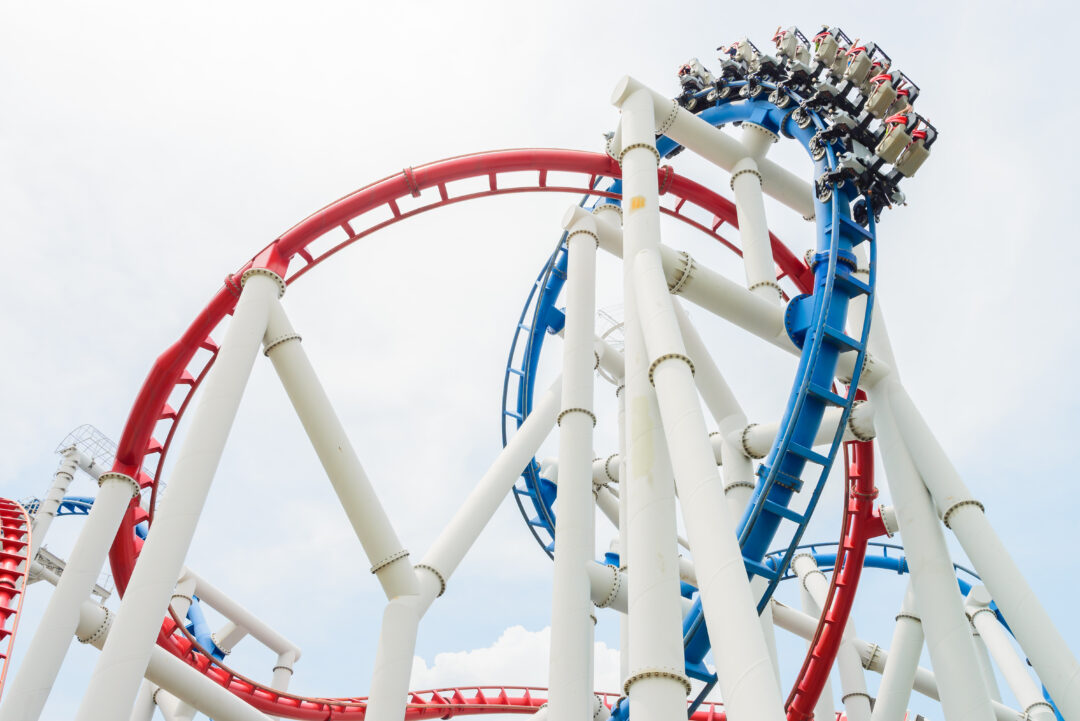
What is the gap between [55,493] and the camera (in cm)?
1642

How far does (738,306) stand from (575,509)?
208 centimetres

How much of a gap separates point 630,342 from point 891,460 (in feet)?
7.75

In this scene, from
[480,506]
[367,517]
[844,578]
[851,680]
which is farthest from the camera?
[851,680]

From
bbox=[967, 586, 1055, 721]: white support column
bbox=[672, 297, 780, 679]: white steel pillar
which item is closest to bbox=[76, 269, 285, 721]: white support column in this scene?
bbox=[672, 297, 780, 679]: white steel pillar

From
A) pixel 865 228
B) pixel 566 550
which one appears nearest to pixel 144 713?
pixel 566 550

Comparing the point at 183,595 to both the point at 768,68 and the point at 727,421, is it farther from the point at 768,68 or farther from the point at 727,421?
the point at 768,68

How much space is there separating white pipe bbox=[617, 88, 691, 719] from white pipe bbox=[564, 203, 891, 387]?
A: 37 centimetres

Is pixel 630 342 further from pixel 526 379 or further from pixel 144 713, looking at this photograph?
pixel 144 713

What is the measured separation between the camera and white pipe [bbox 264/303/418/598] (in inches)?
263

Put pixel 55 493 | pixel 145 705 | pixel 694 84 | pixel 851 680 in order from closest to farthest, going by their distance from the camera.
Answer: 1. pixel 851 680
2. pixel 694 84
3. pixel 145 705
4. pixel 55 493

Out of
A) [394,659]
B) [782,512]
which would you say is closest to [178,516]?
[394,659]

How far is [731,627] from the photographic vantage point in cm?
418

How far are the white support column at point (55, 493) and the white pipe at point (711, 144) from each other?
1309 cm

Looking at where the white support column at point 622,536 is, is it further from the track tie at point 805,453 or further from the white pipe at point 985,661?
the white pipe at point 985,661
